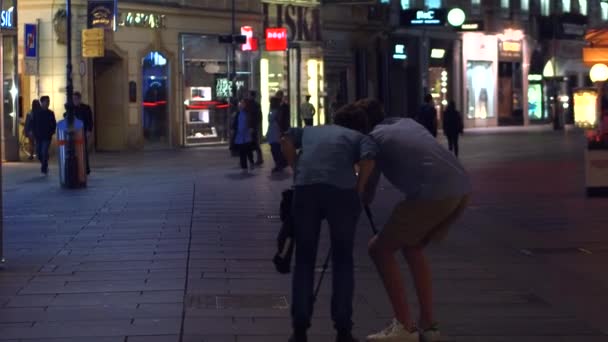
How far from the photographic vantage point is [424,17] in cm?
5522

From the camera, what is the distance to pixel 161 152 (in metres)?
40.4

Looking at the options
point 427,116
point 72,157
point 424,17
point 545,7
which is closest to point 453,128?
point 427,116

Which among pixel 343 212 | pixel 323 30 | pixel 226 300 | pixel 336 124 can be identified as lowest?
pixel 226 300

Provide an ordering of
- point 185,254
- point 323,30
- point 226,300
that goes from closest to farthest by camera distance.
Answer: point 226,300
point 185,254
point 323,30

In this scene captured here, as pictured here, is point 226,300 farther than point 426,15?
No

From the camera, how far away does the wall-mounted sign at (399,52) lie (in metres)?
58.4

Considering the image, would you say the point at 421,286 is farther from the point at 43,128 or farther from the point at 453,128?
the point at 453,128

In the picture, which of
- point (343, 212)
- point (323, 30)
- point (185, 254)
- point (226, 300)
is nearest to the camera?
point (343, 212)

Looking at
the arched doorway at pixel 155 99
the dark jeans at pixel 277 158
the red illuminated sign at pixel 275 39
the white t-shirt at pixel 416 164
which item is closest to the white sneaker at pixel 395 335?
the white t-shirt at pixel 416 164

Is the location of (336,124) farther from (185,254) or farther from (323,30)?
(323,30)

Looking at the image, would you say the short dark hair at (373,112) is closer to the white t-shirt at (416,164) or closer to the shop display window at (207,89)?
the white t-shirt at (416,164)

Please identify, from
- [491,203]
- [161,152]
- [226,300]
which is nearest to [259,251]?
[226,300]

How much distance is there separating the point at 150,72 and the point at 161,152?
3256 millimetres

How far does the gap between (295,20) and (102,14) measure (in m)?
14.5
